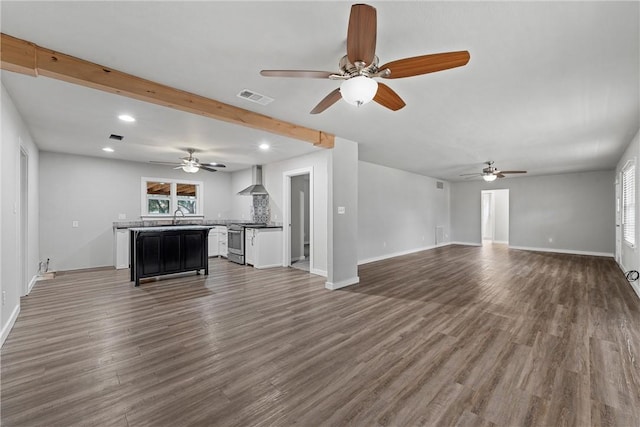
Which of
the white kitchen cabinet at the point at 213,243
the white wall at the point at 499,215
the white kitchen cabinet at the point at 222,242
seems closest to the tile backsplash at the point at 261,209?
the white kitchen cabinet at the point at 222,242

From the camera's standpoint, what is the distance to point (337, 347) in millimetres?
2598

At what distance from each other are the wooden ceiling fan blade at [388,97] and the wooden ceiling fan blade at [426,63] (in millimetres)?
264

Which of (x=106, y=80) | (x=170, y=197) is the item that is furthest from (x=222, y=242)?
(x=106, y=80)

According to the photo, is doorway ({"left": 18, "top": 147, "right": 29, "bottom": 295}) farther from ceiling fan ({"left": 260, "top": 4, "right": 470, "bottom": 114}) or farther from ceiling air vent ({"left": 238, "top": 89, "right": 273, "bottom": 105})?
ceiling fan ({"left": 260, "top": 4, "right": 470, "bottom": 114})

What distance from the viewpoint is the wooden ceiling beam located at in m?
2.09

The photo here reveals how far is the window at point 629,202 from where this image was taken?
15.3ft

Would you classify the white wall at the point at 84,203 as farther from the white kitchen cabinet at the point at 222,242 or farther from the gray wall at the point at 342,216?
the gray wall at the point at 342,216

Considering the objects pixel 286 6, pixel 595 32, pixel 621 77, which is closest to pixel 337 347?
pixel 286 6

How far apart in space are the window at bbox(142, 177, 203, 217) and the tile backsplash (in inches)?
70.0

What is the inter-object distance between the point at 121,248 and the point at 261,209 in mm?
3217

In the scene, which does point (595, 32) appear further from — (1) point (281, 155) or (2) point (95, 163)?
(2) point (95, 163)

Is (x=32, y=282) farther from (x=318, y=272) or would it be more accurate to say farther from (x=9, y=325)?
(x=318, y=272)

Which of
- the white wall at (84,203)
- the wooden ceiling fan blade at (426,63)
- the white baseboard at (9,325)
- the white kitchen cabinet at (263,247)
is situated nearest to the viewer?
the wooden ceiling fan blade at (426,63)

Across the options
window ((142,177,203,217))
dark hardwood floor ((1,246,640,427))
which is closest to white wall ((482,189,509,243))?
dark hardwood floor ((1,246,640,427))
